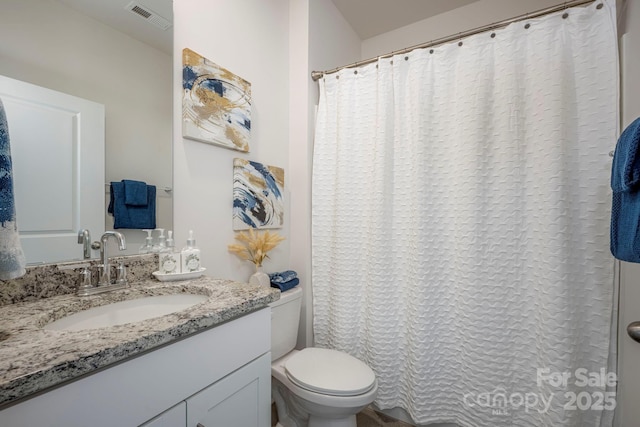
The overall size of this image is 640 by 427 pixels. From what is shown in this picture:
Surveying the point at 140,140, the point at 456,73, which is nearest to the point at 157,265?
the point at 140,140

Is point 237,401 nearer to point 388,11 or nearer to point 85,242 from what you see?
point 85,242

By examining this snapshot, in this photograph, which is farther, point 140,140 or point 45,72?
point 140,140

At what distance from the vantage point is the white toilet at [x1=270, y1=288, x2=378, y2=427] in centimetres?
110

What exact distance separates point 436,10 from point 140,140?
87.2 inches

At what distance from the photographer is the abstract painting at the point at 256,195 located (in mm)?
1407

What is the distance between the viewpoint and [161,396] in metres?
0.61

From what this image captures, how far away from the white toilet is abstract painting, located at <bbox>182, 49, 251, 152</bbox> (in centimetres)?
87

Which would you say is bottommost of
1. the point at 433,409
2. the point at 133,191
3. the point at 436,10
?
the point at 433,409

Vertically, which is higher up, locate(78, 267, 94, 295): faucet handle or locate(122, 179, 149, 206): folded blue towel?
locate(122, 179, 149, 206): folded blue towel

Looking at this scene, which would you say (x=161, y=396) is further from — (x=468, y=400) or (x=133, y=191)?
(x=468, y=400)

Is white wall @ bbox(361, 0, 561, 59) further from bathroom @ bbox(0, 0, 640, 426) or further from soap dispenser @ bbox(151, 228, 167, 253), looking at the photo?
soap dispenser @ bbox(151, 228, 167, 253)

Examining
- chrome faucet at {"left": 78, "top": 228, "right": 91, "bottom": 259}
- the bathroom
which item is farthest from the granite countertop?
the bathroom

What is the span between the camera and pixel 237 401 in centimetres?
80

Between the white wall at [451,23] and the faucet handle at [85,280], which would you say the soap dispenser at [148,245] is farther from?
the white wall at [451,23]
